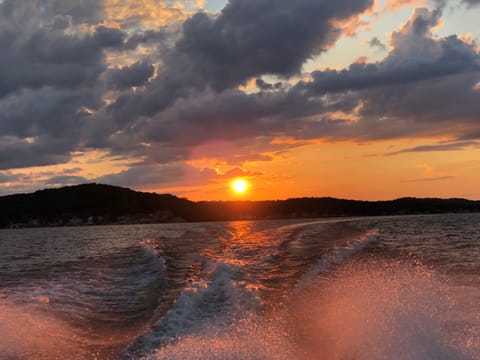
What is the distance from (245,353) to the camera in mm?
9078

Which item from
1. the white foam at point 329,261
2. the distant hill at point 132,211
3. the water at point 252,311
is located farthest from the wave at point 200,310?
the distant hill at point 132,211

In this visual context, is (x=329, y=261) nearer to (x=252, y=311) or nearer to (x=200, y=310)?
(x=252, y=311)

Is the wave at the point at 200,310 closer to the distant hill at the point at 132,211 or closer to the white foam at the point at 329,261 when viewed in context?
the white foam at the point at 329,261

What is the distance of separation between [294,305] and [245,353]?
478 cm

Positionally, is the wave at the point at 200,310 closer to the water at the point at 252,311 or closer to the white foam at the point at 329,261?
the water at the point at 252,311

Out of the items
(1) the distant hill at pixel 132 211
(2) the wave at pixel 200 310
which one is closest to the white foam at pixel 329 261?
(2) the wave at pixel 200 310

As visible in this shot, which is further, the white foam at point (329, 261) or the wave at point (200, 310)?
the white foam at point (329, 261)

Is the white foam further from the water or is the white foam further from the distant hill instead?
the distant hill

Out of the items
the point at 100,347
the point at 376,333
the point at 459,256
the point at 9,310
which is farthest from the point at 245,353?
the point at 459,256

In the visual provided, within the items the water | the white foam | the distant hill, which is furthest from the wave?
the distant hill

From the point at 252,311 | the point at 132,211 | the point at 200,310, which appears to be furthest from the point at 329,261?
the point at 132,211

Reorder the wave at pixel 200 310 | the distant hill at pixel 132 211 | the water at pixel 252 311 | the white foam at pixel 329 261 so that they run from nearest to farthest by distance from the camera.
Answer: the water at pixel 252 311, the wave at pixel 200 310, the white foam at pixel 329 261, the distant hill at pixel 132 211

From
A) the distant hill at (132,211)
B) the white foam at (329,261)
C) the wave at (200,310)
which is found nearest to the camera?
the wave at (200,310)

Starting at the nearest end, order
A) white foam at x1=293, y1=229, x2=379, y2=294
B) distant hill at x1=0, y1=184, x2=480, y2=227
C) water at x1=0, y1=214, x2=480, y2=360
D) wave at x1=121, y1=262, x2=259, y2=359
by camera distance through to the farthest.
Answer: water at x1=0, y1=214, x2=480, y2=360, wave at x1=121, y1=262, x2=259, y2=359, white foam at x1=293, y1=229, x2=379, y2=294, distant hill at x1=0, y1=184, x2=480, y2=227
